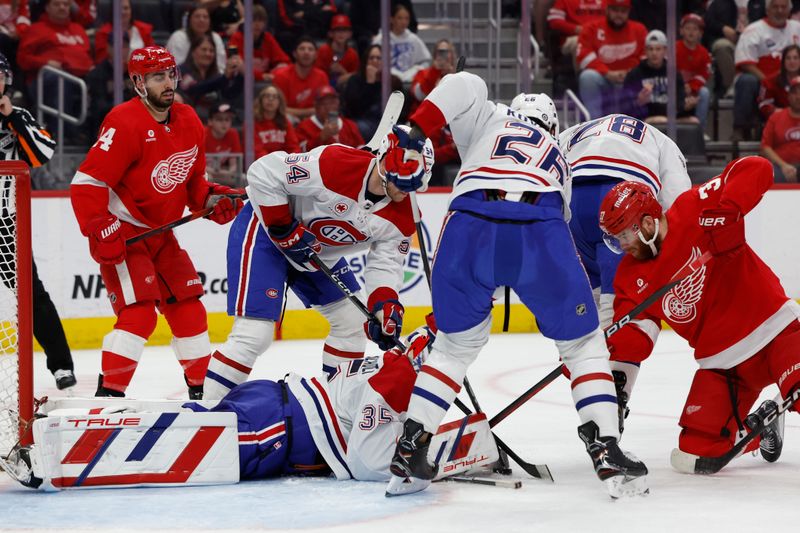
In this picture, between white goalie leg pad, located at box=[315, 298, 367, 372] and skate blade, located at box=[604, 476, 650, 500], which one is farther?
white goalie leg pad, located at box=[315, 298, 367, 372]

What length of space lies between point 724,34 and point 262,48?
118 inches

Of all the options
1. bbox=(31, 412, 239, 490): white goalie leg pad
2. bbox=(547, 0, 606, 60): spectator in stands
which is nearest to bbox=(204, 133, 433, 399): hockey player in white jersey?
bbox=(31, 412, 239, 490): white goalie leg pad

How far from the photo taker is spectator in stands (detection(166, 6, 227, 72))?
6777mm

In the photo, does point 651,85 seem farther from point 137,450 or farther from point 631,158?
point 137,450

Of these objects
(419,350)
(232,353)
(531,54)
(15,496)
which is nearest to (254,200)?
(232,353)

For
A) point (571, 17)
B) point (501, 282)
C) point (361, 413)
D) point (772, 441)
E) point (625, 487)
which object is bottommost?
point (772, 441)

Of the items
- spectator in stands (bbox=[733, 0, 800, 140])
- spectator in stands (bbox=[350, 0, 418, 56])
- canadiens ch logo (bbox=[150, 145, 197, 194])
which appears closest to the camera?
canadiens ch logo (bbox=[150, 145, 197, 194])

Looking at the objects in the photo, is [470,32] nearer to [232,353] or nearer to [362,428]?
[232,353]

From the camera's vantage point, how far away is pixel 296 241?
381 centimetres

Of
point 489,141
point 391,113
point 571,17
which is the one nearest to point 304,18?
point 571,17

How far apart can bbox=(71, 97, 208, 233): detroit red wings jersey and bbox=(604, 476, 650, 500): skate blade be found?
191cm

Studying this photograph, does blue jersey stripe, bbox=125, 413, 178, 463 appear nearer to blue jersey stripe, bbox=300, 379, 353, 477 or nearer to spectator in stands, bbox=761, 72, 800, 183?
blue jersey stripe, bbox=300, 379, 353, 477

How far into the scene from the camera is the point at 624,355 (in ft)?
10.9

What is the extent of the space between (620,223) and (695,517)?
749mm
